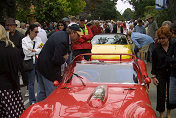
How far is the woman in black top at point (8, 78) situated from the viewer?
4.37 m

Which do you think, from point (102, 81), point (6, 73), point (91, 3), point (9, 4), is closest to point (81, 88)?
point (102, 81)

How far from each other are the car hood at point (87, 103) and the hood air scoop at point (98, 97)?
43 mm

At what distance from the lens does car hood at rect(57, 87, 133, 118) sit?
3.52 metres

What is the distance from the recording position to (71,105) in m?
3.81

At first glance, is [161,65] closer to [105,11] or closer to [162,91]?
[162,91]

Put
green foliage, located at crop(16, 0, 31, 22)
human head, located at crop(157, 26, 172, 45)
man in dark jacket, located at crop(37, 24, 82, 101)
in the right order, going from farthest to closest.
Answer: green foliage, located at crop(16, 0, 31, 22) → human head, located at crop(157, 26, 172, 45) → man in dark jacket, located at crop(37, 24, 82, 101)

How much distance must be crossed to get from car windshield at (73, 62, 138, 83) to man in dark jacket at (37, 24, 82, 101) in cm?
43

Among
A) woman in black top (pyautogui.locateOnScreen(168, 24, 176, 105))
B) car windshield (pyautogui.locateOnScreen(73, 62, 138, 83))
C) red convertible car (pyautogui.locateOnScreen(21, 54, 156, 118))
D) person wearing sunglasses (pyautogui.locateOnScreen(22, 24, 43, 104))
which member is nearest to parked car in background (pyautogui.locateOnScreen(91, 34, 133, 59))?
person wearing sunglasses (pyautogui.locateOnScreen(22, 24, 43, 104))

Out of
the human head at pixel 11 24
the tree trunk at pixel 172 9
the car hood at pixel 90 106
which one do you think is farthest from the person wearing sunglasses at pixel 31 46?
the tree trunk at pixel 172 9

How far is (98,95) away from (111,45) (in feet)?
19.0

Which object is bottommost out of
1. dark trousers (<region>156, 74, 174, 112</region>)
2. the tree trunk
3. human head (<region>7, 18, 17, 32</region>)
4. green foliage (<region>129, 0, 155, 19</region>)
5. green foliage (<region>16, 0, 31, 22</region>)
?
dark trousers (<region>156, 74, 174, 112</region>)

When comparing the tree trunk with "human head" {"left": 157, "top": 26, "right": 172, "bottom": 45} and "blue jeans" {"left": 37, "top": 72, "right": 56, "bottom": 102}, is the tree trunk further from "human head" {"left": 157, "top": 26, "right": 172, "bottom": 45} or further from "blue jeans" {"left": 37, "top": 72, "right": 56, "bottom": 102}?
"blue jeans" {"left": 37, "top": 72, "right": 56, "bottom": 102}

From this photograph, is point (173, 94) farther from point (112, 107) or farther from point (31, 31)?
point (31, 31)

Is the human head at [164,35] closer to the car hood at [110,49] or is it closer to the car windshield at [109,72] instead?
the car windshield at [109,72]
